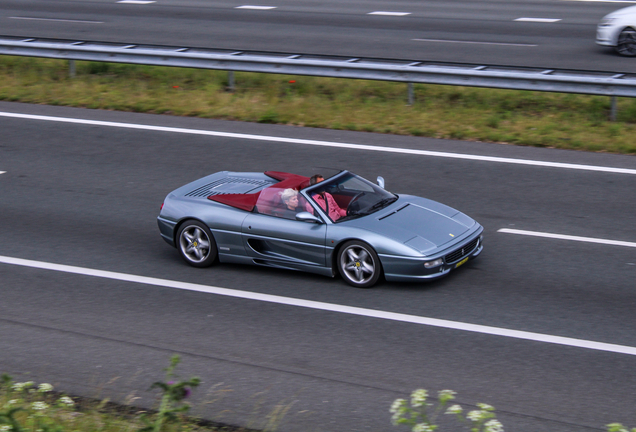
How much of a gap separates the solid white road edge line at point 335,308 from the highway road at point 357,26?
10.8 meters

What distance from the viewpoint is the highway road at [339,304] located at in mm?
6648

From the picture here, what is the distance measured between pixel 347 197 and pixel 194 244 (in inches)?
75.4

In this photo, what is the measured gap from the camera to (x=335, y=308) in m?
8.20

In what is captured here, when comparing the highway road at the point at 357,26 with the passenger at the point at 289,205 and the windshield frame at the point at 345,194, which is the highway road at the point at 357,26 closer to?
the windshield frame at the point at 345,194

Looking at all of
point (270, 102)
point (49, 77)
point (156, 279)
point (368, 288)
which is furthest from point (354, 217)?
point (49, 77)

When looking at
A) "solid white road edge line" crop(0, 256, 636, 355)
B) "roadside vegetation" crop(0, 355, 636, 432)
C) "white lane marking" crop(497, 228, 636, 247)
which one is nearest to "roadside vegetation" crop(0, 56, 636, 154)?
"white lane marking" crop(497, 228, 636, 247)

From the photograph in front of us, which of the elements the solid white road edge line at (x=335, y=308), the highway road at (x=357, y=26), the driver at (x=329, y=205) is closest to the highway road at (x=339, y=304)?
the solid white road edge line at (x=335, y=308)

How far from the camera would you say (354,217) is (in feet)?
29.2

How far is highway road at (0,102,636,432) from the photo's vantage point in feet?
21.8

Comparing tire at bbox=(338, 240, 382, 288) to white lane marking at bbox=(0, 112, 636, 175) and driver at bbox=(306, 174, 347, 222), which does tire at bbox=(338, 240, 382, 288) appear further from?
white lane marking at bbox=(0, 112, 636, 175)

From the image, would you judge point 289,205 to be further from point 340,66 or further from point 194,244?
point 340,66

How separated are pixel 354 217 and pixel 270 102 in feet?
24.2

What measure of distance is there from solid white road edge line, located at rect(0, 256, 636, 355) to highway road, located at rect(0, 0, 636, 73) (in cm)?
1080

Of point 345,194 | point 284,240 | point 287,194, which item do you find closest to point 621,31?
point 345,194
